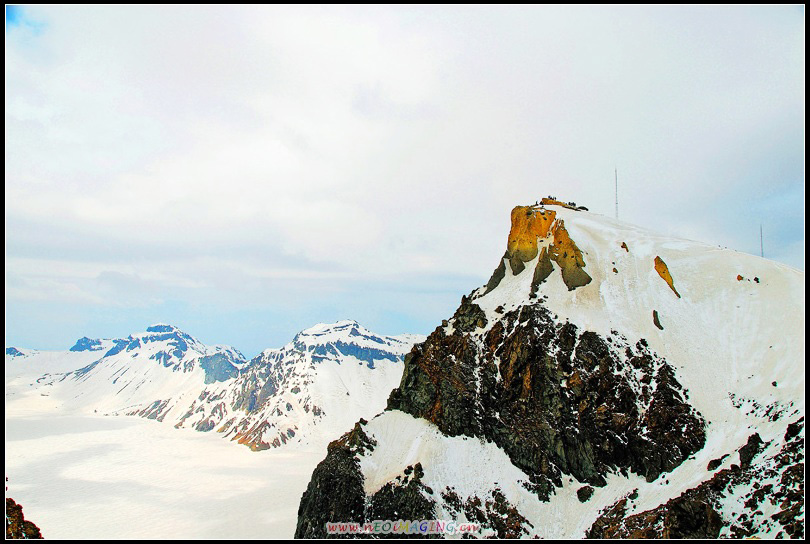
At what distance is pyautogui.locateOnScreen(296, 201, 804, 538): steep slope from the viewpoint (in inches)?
1921

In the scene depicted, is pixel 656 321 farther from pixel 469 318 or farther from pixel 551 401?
pixel 469 318

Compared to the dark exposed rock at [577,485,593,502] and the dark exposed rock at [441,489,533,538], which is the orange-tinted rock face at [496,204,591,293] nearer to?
the dark exposed rock at [577,485,593,502]

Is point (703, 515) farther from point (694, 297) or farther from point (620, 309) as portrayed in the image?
point (694, 297)

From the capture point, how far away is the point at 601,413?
62.1 meters

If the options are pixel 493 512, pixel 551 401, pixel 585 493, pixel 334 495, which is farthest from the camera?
pixel 551 401

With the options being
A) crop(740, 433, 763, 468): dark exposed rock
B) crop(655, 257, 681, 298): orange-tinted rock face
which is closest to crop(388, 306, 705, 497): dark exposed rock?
crop(740, 433, 763, 468): dark exposed rock

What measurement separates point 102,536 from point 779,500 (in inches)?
5573

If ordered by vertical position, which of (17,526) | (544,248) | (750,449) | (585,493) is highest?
(544,248)

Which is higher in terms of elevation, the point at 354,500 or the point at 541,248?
the point at 541,248

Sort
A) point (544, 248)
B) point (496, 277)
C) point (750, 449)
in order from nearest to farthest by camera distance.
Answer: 1. point (750, 449)
2. point (544, 248)
3. point (496, 277)

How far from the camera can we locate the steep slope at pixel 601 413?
48781 mm

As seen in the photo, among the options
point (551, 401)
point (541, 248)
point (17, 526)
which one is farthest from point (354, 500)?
point (541, 248)

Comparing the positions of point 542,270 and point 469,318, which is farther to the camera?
point 542,270

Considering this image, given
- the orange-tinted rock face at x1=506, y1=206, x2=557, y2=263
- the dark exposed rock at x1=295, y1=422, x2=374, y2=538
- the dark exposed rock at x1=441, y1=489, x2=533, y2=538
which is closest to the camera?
the dark exposed rock at x1=441, y1=489, x2=533, y2=538
